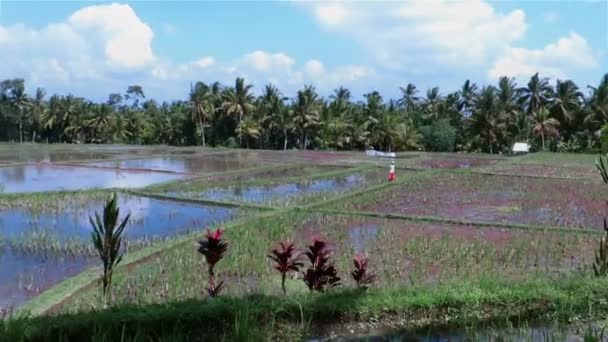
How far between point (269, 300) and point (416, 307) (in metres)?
1.19

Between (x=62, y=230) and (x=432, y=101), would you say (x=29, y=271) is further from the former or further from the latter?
(x=432, y=101)

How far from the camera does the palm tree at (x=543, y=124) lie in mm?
37750

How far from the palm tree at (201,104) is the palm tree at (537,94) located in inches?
887

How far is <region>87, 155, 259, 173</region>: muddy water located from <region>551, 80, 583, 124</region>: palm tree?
22560 millimetres

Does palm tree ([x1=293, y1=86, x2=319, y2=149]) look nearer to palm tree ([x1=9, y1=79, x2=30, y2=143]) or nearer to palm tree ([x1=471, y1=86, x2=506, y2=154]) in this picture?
palm tree ([x1=471, y1=86, x2=506, y2=154])

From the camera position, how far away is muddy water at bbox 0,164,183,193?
16734 millimetres

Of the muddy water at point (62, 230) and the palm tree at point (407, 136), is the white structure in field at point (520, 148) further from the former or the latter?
the muddy water at point (62, 230)

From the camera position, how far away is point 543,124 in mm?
37719

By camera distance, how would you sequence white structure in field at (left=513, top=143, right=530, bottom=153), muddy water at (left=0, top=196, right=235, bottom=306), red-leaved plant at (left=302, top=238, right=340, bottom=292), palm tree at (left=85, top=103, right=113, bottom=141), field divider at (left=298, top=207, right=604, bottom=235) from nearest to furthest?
red-leaved plant at (left=302, top=238, right=340, bottom=292)
muddy water at (left=0, top=196, right=235, bottom=306)
field divider at (left=298, top=207, right=604, bottom=235)
white structure in field at (left=513, top=143, right=530, bottom=153)
palm tree at (left=85, top=103, right=113, bottom=141)

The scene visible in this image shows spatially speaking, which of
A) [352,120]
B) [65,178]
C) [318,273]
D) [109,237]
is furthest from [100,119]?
[318,273]

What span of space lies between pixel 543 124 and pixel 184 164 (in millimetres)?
23948

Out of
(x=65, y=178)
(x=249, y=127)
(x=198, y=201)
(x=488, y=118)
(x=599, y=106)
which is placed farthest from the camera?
(x=249, y=127)

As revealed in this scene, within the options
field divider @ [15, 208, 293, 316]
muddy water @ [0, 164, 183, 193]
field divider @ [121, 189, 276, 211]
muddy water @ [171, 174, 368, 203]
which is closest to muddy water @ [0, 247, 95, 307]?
field divider @ [15, 208, 293, 316]

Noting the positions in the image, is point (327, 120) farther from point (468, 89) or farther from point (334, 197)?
point (334, 197)
